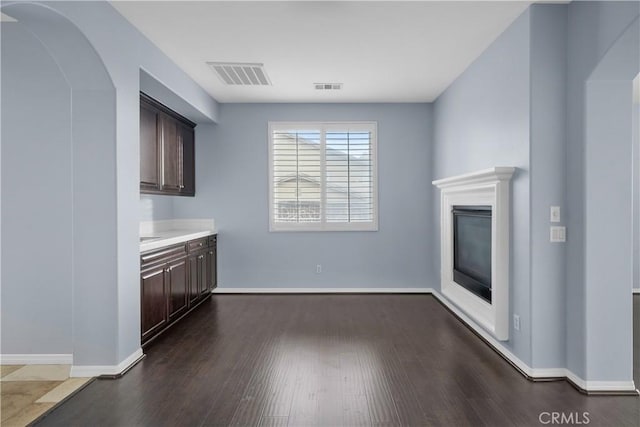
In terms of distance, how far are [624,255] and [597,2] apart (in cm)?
172

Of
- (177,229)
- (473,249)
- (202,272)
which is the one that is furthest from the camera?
(177,229)

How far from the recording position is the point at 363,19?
9.96 feet

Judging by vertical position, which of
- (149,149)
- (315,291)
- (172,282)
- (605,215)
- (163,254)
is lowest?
(315,291)

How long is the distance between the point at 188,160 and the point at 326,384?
373 cm

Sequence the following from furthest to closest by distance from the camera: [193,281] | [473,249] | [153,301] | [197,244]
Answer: [197,244] < [193,281] < [473,249] < [153,301]

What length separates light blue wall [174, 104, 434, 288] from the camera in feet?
18.1

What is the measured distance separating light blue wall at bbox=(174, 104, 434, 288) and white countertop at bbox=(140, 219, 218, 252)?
166mm

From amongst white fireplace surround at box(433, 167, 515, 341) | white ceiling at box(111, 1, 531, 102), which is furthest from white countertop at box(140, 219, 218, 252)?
white fireplace surround at box(433, 167, 515, 341)

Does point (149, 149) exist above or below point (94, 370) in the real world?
above

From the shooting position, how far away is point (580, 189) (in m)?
2.67

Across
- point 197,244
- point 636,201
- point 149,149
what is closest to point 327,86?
point 149,149

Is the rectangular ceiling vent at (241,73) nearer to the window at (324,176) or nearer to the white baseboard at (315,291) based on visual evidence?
the window at (324,176)

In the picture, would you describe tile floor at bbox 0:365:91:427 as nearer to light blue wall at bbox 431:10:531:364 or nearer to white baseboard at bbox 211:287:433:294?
white baseboard at bbox 211:287:433:294

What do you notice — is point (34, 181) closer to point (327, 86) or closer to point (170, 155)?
point (170, 155)
